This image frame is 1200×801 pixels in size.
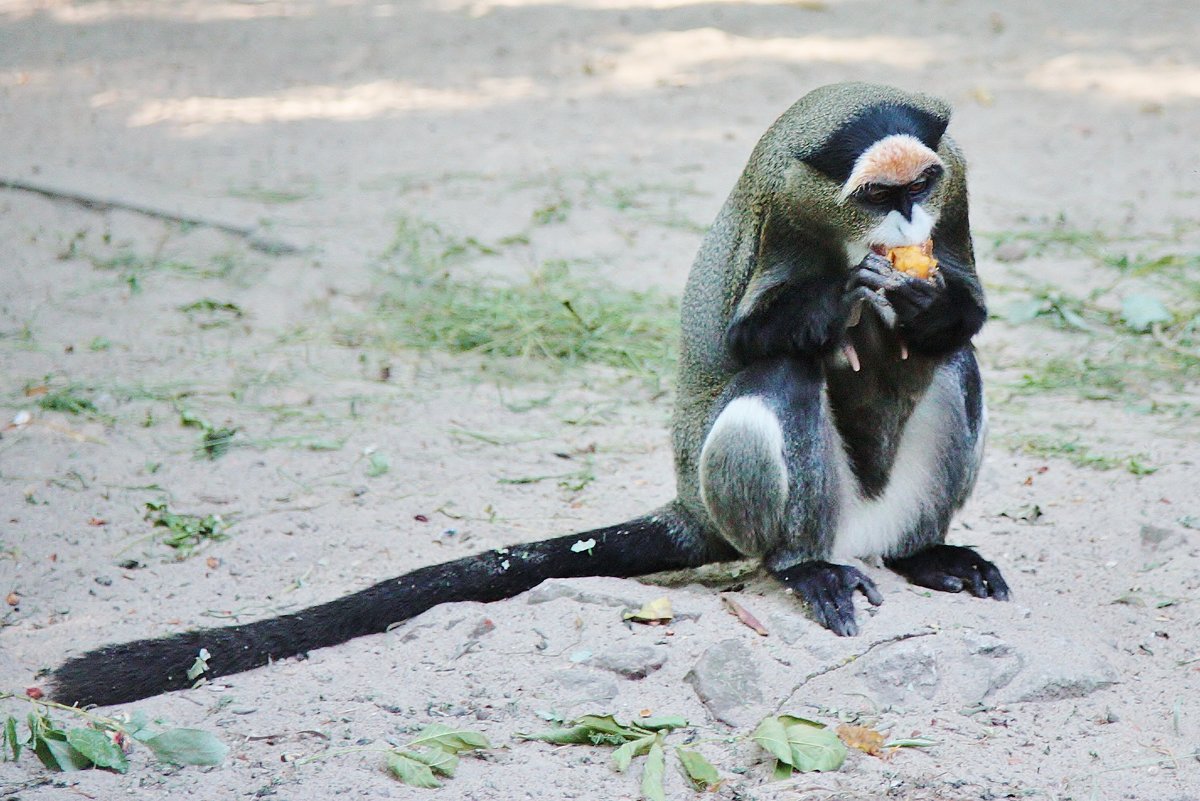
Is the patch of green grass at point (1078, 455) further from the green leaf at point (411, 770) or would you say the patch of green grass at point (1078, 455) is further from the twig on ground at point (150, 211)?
the twig on ground at point (150, 211)

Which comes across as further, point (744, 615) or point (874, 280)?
point (744, 615)

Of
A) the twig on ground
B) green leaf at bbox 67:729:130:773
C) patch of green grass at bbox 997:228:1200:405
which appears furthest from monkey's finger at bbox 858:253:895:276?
the twig on ground

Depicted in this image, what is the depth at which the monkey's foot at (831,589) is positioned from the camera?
4.02 meters

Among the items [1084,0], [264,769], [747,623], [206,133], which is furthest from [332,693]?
[1084,0]

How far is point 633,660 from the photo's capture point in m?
3.88

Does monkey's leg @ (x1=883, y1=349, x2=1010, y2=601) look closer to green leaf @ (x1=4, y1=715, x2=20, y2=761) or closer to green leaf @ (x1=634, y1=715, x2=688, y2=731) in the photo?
green leaf @ (x1=634, y1=715, x2=688, y2=731)

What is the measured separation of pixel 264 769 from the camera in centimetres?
341

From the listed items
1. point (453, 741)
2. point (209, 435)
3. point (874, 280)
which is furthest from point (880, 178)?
point (209, 435)

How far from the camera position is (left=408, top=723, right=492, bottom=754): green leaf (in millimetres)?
3453

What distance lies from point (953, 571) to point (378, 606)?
6.41 feet

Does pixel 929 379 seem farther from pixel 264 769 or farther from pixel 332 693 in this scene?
pixel 264 769

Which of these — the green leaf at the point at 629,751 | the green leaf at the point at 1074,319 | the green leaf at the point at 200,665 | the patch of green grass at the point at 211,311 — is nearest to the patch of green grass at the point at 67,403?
the patch of green grass at the point at 211,311

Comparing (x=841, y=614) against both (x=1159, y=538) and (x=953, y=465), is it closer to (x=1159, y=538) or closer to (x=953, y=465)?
(x=953, y=465)

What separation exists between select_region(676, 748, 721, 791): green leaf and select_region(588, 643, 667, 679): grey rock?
46cm
